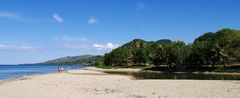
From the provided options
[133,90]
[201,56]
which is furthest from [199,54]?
[133,90]

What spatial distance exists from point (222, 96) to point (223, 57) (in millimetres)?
80518

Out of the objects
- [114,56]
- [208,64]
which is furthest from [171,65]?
[114,56]

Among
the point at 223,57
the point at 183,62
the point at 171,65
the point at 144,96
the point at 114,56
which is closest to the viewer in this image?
the point at 144,96

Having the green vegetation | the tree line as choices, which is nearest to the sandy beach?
the green vegetation

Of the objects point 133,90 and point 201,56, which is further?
point 201,56

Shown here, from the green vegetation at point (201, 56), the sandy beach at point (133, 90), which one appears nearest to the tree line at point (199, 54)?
the green vegetation at point (201, 56)

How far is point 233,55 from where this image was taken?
105812 mm

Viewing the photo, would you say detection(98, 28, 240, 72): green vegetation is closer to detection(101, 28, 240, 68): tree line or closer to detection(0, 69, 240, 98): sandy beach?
detection(101, 28, 240, 68): tree line

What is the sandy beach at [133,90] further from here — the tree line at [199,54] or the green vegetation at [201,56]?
the tree line at [199,54]

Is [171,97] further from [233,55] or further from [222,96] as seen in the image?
[233,55]

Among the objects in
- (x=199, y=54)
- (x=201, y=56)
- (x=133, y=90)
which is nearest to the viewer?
(x=133, y=90)

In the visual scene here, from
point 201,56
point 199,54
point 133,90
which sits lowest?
point 133,90

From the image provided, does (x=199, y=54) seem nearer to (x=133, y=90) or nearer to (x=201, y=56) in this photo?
(x=201, y=56)

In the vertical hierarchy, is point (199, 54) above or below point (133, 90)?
above
